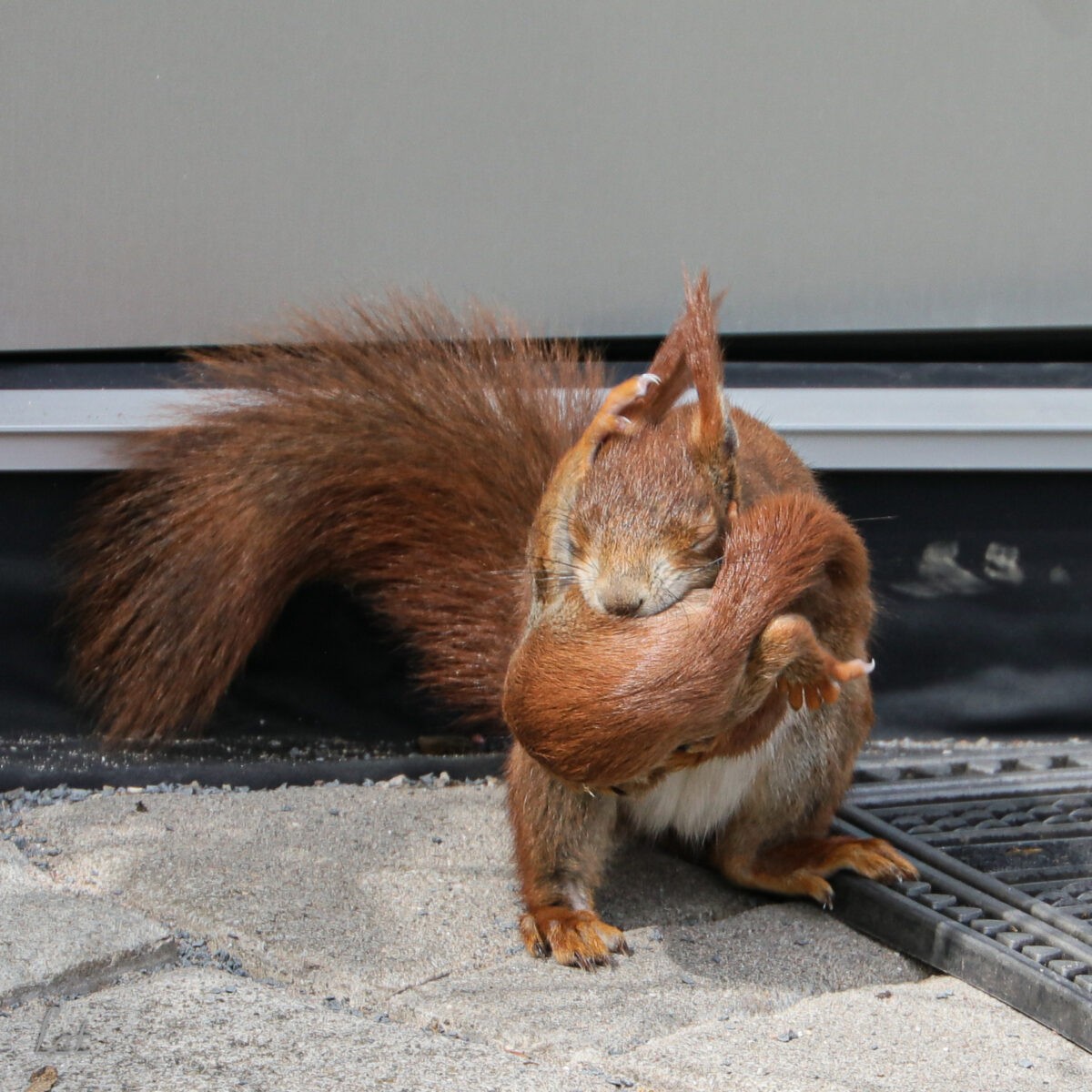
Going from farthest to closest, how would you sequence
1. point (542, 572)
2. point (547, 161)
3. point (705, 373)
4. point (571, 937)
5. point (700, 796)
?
point (547, 161) < point (700, 796) < point (571, 937) < point (542, 572) < point (705, 373)

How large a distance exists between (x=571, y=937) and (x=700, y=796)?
1.05 ft

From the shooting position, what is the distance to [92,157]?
293cm

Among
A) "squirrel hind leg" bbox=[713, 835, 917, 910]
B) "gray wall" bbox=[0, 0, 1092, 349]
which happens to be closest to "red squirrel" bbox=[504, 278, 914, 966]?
"squirrel hind leg" bbox=[713, 835, 917, 910]

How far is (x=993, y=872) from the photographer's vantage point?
2373 millimetres

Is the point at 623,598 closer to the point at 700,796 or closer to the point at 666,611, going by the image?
the point at 666,611

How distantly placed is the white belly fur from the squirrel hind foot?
199 mm

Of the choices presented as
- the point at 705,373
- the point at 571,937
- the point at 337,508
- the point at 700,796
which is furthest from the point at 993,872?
the point at 337,508

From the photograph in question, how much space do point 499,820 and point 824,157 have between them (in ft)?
5.32

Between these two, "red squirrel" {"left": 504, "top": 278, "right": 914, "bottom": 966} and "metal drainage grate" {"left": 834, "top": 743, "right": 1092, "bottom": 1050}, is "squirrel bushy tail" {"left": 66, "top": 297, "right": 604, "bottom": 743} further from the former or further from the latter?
"metal drainage grate" {"left": 834, "top": 743, "right": 1092, "bottom": 1050}

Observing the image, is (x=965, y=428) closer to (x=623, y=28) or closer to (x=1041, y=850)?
(x=1041, y=850)

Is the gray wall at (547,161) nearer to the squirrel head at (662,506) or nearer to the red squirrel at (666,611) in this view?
the red squirrel at (666,611)

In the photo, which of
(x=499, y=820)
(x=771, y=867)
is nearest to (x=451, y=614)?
(x=499, y=820)

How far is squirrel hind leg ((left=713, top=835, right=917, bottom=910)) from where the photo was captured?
7.61 feet

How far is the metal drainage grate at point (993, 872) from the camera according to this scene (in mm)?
1999
